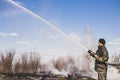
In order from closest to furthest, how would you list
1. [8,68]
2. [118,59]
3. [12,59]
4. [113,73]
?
[113,73]
[8,68]
[12,59]
[118,59]

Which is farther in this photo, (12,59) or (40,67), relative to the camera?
(40,67)

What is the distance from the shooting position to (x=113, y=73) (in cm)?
3503

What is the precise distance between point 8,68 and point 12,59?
3.47 metres

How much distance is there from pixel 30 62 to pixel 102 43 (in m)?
48.3

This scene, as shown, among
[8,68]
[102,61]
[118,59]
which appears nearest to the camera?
[102,61]

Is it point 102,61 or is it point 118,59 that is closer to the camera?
point 102,61

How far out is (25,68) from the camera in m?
53.1

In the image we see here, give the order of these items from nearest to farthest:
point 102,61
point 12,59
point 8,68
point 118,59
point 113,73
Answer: point 102,61
point 113,73
point 8,68
point 12,59
point 118,59

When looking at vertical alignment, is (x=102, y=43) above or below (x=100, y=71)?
above

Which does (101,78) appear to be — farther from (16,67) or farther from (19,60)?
(19,60)

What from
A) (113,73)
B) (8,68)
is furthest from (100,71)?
(8,68)

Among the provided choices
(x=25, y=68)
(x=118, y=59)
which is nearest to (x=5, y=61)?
(x=25, y=68)

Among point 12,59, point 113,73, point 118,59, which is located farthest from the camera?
point 118,59

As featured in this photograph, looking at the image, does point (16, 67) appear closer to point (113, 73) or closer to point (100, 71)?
point (113, 73)
